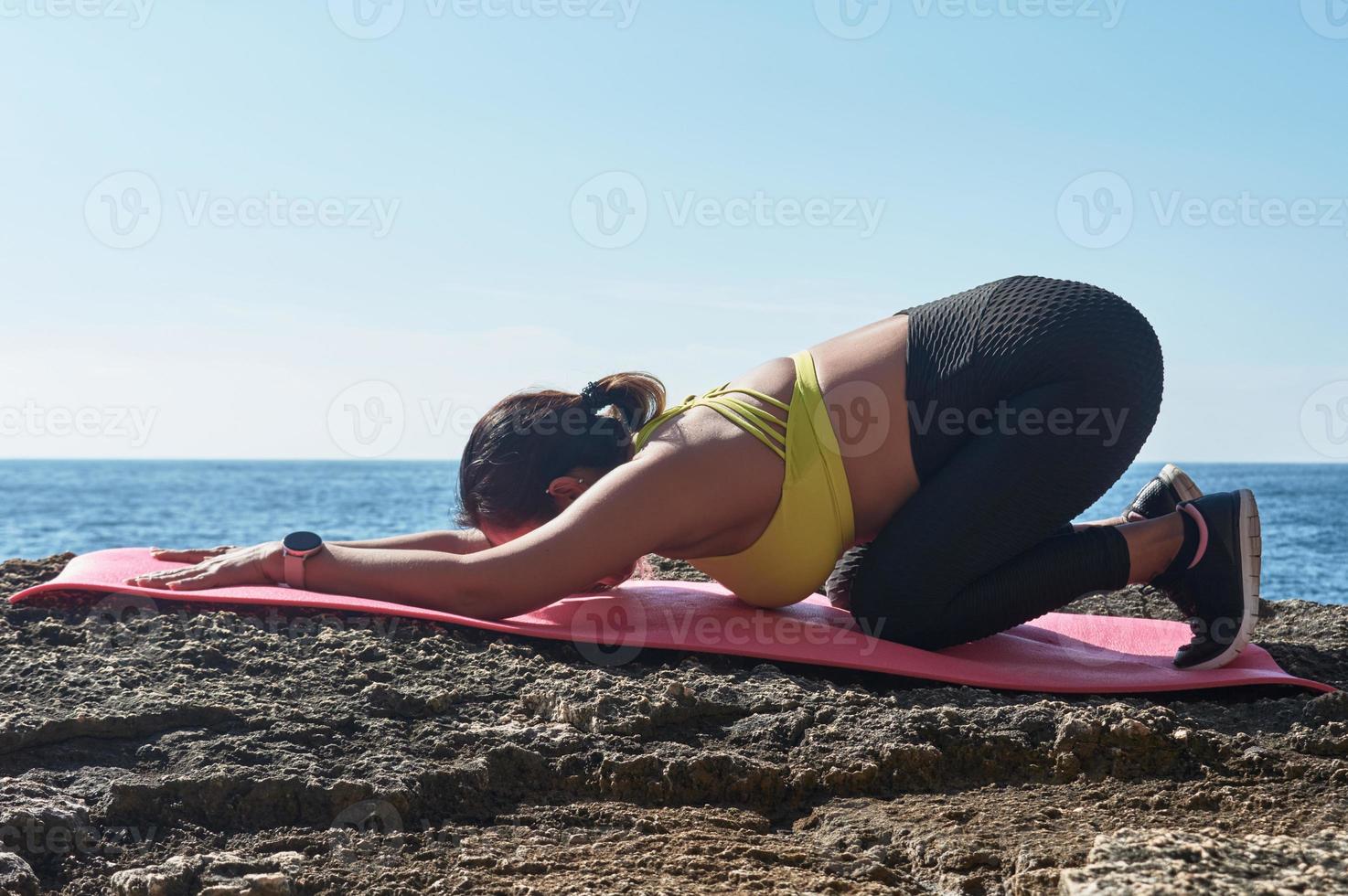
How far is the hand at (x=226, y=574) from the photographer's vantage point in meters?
2.93

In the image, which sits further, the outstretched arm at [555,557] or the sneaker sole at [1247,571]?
the sneaker sole at [1247,571]

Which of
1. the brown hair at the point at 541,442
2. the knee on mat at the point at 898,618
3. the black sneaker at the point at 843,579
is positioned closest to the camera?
the knee on mat at the point at 898,618

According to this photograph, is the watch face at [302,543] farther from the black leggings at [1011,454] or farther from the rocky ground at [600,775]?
the black leggings at [1011,454]

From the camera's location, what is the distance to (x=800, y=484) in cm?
265

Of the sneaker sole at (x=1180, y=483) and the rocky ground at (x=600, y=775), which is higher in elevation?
the sneaker sole at (x=1180, y=483)

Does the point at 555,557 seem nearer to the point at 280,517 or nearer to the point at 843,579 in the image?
the point at 843,579

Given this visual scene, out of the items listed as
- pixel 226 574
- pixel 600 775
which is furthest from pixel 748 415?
pixel 226 574

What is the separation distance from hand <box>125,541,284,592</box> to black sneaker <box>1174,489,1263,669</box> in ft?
7.87

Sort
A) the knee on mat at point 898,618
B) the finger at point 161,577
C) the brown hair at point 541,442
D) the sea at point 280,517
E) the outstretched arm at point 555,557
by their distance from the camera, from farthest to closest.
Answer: the sea at point 280,517, the finger at point 161,577, the brown hair at point 541,442, the knee on mat at point 898,618, the outstretched arm at point 555,557

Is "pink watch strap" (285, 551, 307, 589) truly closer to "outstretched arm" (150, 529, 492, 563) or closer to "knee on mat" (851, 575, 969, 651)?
"outstretched arm" (150, 529, 492, 563)

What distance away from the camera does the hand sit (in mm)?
2932

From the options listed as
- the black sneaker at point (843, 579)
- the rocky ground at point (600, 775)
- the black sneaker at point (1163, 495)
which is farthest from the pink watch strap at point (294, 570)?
the black sneaker at point (1163, 495)

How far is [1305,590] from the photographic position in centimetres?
978

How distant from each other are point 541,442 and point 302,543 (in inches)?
27.8
